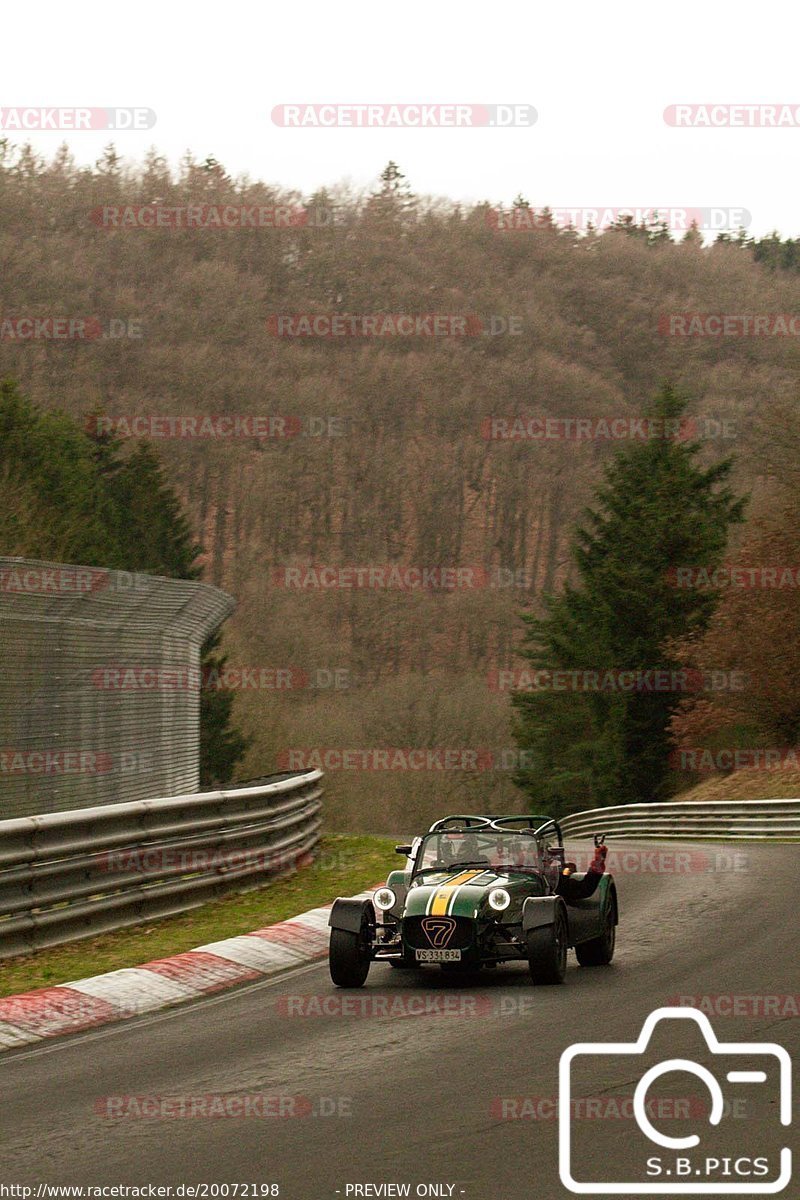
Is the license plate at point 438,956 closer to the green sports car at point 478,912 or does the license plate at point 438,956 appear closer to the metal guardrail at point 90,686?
the green sports car at point 478,912

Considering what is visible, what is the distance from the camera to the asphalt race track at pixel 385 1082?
17.2 feet

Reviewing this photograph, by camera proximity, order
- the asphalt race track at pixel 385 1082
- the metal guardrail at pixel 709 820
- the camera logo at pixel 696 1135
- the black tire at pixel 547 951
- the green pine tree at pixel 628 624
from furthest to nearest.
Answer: the green pine tree at pixel 628 624, the metal guardrail at pixel 709 820, the black tire at pixel 547 951, the asphalt race track at pixel 385 1082, the camera logo at pixel 696 1135

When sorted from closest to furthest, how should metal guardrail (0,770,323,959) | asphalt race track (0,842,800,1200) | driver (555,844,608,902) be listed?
1. asphalt race track (0,842,800,1200)
2. metal guardrail (0,770,323,959)
3. driver (555,844,608,902)

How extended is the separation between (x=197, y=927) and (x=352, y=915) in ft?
7.54

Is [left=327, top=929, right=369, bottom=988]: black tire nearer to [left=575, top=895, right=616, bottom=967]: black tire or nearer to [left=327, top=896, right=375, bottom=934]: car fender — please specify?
[left=327, top=896, right=375, bottom=934]: car fender

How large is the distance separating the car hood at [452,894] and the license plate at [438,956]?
0.21 metres

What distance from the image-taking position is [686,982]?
9180 mm

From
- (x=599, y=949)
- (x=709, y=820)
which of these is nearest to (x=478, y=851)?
(x=599, y=949)

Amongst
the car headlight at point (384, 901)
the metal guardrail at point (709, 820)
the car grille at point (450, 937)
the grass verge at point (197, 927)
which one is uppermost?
the car headlight at point (384, 901)

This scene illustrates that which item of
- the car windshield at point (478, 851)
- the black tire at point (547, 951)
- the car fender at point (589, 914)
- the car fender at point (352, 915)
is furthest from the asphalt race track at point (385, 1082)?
the car windshield at point (478, 851)

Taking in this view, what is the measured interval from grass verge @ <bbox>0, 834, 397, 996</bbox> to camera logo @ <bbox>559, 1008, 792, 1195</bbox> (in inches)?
139

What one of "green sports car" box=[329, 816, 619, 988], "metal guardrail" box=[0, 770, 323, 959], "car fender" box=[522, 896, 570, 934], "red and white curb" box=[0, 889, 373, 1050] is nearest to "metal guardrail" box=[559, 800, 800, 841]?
"metal guardrail" box=[0, 770, 323, 959]

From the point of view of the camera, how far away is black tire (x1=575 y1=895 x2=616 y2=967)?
32.9 ft

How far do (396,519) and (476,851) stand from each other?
110731 millimetres
